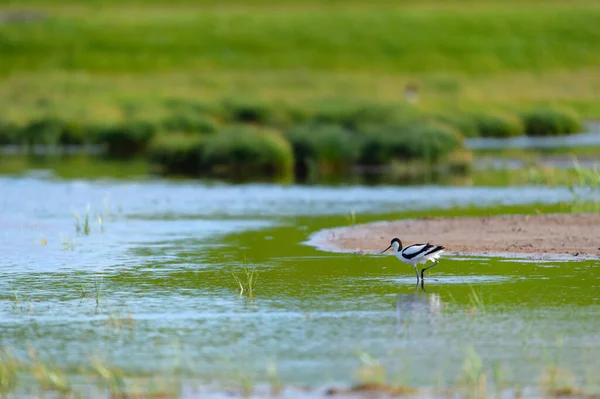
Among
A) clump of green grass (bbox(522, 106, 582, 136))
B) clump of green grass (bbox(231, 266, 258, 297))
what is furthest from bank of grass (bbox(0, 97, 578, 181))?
clump of green grass (bbox(231, 266, 258, 297))

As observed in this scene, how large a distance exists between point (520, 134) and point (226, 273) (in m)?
36.7

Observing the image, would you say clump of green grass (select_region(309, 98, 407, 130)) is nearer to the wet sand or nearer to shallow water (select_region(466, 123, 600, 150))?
shallow water (select_region(466, 123, 600, 150))

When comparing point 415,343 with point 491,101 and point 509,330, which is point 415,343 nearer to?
point 509,330

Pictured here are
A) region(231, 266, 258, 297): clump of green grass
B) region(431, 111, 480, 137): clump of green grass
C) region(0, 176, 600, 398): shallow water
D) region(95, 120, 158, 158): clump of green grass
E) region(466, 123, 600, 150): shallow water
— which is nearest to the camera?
region(0, 176, 600, 398): shallow water

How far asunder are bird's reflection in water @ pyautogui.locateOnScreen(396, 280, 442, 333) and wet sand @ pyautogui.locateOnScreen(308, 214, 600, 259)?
357 centimetres

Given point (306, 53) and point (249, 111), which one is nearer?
point (249, 111)

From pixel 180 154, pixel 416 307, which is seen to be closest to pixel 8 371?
pixel 416 307

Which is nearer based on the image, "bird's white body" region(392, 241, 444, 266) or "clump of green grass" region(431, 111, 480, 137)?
"bird's white body" region(392, 241, 444, 266)

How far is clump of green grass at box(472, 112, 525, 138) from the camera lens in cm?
5288

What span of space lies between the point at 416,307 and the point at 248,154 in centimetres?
2330

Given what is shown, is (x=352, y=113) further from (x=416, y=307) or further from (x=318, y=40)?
(x=318, y=40)

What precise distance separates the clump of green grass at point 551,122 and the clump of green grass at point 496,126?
69 centimetres

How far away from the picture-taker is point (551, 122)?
53656 millimetres

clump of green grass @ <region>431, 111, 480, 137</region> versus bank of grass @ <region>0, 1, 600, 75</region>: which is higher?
bank of grass @ <region>0, 1, 600, 75</region>
